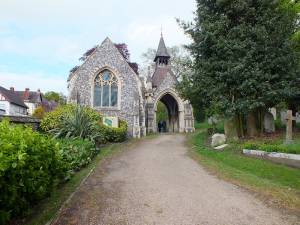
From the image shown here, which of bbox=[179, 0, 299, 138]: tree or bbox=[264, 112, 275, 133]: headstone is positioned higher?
bbox=[179, 0, 299, 138]: tree

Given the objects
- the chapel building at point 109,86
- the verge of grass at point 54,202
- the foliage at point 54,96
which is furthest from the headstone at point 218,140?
the foliage at point 54,96

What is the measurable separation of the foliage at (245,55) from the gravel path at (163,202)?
6.86 meters

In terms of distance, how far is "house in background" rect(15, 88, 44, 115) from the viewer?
229ft

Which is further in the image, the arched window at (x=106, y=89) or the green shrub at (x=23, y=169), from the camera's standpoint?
the arched window at (x=106, y=89)

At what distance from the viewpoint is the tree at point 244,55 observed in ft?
54.9

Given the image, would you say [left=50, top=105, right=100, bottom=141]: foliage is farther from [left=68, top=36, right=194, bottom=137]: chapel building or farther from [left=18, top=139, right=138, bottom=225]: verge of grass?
[left=68, top=36, right=194, bottom=137]: chapel building

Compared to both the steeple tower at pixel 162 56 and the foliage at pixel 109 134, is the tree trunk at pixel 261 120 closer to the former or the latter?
the foliage at pixel 109 134

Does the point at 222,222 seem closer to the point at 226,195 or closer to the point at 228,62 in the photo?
the point at 226,195

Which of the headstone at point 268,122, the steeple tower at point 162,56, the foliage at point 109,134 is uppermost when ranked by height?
the steeple tower at point 162,56

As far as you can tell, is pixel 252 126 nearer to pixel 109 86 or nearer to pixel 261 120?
pixel 261 120

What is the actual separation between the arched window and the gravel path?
62.3 ft

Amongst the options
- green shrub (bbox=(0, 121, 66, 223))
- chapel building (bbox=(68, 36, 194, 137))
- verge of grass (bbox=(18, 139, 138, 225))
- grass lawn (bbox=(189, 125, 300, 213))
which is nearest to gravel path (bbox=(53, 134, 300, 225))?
verge of grass (bbox=(18, 139, 138, 225))

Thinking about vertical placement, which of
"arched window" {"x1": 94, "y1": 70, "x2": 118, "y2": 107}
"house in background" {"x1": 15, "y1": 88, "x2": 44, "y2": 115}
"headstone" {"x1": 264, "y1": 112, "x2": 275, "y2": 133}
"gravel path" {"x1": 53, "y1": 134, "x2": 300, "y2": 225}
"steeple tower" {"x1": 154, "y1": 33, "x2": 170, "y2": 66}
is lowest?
"gravel path" {"x1": 53, "y1": 134, "x2": 300, "y2": 225}

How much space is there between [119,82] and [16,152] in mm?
25242
